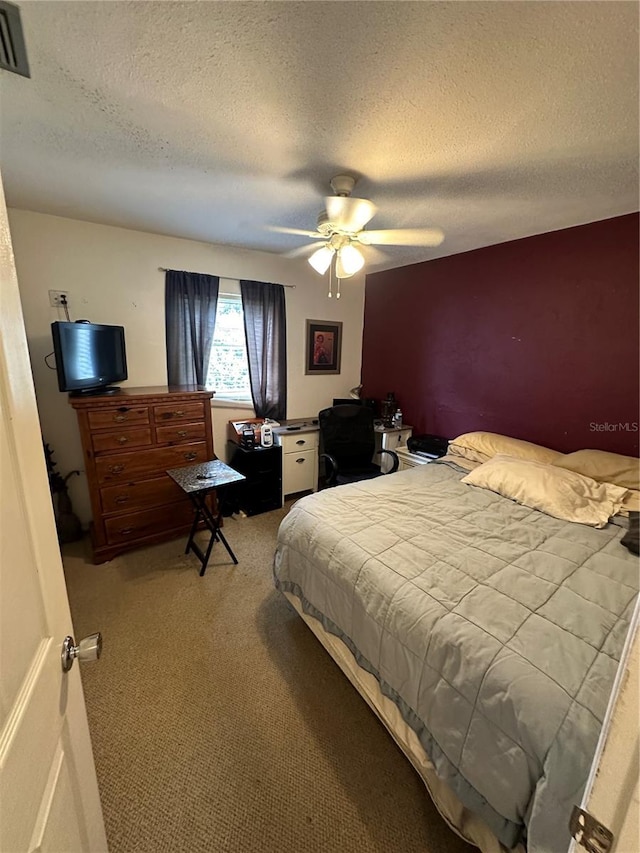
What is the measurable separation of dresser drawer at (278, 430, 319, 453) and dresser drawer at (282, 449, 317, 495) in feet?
0.17

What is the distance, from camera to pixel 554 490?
80.9 inches

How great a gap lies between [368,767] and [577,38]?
8.45ft

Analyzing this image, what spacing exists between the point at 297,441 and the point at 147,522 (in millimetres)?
1476

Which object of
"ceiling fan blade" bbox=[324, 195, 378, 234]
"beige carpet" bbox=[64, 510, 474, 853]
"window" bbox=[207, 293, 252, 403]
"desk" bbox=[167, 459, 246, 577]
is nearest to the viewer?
"beige carpet" bbox=[64, 510, 474, 853]

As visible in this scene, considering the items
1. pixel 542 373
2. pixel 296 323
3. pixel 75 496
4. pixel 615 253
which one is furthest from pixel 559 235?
pixel 75 496

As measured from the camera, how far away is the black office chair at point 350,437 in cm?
343

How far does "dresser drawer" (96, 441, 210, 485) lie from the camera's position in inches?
97.3

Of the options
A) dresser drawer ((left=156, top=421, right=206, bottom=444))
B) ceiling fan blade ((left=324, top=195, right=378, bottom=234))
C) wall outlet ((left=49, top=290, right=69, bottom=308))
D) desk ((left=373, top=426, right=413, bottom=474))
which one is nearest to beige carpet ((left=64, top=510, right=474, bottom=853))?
dresser drawer ((left=156, top=421, right=206, bottom=444))

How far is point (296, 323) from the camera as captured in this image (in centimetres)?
368

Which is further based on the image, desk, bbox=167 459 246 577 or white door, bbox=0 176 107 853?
desk, bbox=167 459 246 577

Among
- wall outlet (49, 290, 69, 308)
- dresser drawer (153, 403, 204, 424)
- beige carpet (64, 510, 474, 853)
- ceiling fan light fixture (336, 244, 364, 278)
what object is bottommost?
beige carpet (64, 510, 474, 853)

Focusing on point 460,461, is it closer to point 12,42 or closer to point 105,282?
point 12,42

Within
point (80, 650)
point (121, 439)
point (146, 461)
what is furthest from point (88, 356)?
point (80, 650)

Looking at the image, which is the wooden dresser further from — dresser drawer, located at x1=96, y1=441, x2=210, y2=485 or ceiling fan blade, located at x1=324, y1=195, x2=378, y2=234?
ceiling fan blade, located at x1=324, y1=195, x2=378, y2=234
